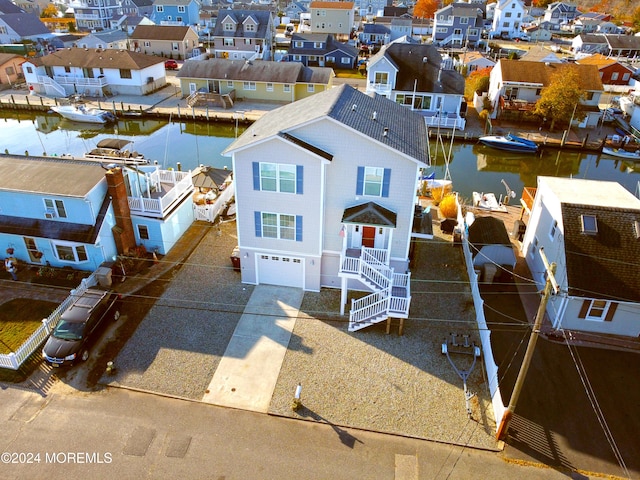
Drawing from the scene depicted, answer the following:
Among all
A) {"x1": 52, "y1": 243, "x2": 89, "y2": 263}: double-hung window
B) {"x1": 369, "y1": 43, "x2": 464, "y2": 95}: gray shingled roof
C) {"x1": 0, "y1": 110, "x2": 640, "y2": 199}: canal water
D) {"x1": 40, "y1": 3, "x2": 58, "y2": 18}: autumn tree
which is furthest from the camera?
{"x1": 40, "y1": 3, "x2": 58, "y2": 18}: autumn tree

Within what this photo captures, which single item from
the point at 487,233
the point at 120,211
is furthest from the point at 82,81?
the point at 487,233

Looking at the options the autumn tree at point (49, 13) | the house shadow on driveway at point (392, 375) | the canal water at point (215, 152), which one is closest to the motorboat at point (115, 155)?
the canal water at point (215, 152)

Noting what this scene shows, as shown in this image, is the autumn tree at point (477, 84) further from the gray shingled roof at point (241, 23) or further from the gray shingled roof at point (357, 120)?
the gray shingled roof at point (357, 120)

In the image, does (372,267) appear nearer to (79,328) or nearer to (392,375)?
(392,375)

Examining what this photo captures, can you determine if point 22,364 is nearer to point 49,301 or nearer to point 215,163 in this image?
point 49,301

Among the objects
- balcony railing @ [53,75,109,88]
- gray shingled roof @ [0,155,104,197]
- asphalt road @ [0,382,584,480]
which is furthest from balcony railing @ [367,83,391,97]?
asphalt road @ [0,382,584,480]

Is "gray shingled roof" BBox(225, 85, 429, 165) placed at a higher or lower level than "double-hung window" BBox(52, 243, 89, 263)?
higher

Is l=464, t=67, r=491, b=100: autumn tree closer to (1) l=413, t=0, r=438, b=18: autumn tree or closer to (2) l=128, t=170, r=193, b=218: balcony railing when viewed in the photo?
(2) l=128, t=170, r=193, b=218: balcony railing
